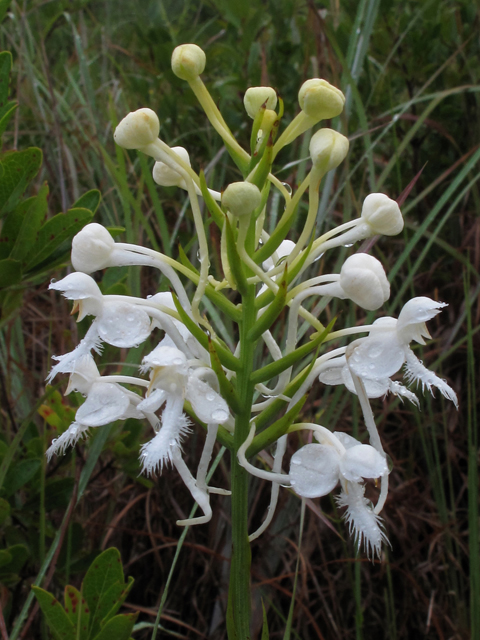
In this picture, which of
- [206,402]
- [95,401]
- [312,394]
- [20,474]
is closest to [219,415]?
[206,402]

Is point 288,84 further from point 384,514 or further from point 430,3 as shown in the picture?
point 384,514

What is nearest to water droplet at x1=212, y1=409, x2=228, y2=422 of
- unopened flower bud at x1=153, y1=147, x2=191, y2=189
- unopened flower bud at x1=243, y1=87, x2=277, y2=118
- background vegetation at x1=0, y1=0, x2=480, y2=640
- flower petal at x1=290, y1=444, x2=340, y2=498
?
flower petal at x1=290, y1=444, x2=340, y2=498

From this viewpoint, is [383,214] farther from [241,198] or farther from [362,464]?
[362,464]

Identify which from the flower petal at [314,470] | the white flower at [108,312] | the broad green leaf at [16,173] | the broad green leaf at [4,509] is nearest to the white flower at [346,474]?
the flower petal at [314,470]

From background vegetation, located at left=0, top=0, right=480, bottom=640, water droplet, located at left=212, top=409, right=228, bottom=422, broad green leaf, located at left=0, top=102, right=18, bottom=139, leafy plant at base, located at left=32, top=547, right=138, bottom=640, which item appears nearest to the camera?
water droplet, located at left=212, top=409, right=228, bottom=422

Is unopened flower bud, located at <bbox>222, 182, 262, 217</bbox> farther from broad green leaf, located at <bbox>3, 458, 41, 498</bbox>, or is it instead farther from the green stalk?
broad green leaf, located at <bbox>3, 458, 41, 498</bbox>

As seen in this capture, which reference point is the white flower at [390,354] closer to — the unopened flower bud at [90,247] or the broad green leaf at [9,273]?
the unopened flower bud at [90,247]

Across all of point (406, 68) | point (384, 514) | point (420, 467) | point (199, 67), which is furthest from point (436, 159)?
→ point (199, 67)
